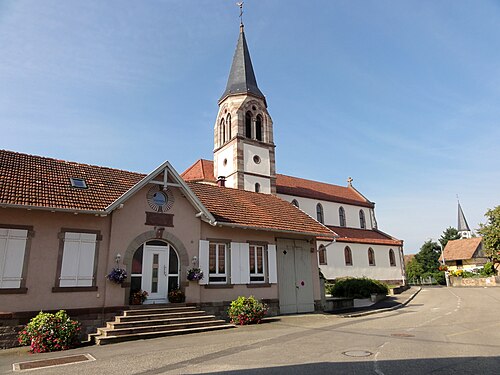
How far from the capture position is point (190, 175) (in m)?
36.6

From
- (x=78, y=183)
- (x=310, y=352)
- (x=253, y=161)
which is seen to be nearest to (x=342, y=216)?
(x=253, y=161)

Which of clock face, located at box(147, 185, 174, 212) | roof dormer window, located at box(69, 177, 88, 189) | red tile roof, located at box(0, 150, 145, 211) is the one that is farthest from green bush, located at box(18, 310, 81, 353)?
clock face, located at box(147, 185, 174, 212)

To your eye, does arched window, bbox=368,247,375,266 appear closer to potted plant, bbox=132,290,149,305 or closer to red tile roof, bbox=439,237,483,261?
red tile roof, bbox=439,237,483,261

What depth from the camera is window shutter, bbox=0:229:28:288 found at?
1145 centimetres

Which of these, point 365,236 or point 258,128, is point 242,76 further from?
point 365,236

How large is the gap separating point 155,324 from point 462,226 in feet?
304

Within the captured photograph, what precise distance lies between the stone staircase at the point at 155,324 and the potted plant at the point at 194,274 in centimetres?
109

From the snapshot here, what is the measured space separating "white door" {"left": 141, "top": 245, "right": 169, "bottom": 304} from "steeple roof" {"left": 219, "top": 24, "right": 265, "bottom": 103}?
25.2 metres

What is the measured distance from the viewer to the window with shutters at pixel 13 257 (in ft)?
37.6

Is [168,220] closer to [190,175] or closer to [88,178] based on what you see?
[88,178]

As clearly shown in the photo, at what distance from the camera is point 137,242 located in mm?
14031

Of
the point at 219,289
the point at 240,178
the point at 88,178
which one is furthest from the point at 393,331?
the point at 240,178

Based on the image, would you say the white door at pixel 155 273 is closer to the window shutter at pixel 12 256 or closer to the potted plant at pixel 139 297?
the potted plant at pixel 139 297

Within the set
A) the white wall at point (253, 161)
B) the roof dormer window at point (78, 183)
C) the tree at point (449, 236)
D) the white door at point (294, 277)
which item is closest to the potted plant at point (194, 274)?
the white door at point (294, 277)
